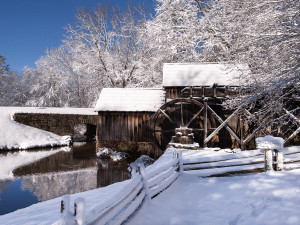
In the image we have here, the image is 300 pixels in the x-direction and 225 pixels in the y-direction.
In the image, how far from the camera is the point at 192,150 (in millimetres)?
9242

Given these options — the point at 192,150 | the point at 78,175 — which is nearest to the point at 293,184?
the point at 192,150

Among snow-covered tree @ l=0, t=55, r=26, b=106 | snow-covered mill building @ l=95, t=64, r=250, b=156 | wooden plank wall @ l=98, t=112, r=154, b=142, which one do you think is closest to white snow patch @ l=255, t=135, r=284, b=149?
snow-covered mill building @ l=95, t=64, r=250, b=156

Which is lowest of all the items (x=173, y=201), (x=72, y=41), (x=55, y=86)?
(x=173, y=201)

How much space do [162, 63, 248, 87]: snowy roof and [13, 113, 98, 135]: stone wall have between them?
9.39m

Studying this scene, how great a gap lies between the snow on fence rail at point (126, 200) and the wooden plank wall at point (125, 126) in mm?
9366

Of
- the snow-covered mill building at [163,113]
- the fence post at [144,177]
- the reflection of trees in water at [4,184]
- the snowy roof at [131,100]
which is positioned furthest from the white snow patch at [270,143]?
the snowy roof at [131,100]

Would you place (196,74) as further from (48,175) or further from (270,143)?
(48,175)

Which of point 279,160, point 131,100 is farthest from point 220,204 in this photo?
point 131,100

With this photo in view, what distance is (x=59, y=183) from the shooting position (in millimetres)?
9000

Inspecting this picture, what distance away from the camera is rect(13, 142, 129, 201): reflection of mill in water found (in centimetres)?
833

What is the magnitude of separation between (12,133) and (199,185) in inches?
678

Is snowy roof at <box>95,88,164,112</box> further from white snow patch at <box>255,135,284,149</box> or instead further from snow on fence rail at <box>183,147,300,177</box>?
white snow patch at <box>255,135,284,149</box>

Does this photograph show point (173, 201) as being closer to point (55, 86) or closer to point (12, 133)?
point (12, 133)

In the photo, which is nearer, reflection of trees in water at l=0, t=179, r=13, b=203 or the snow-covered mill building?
reflection of trees in water at l=0, t=179, r=13, b=203
